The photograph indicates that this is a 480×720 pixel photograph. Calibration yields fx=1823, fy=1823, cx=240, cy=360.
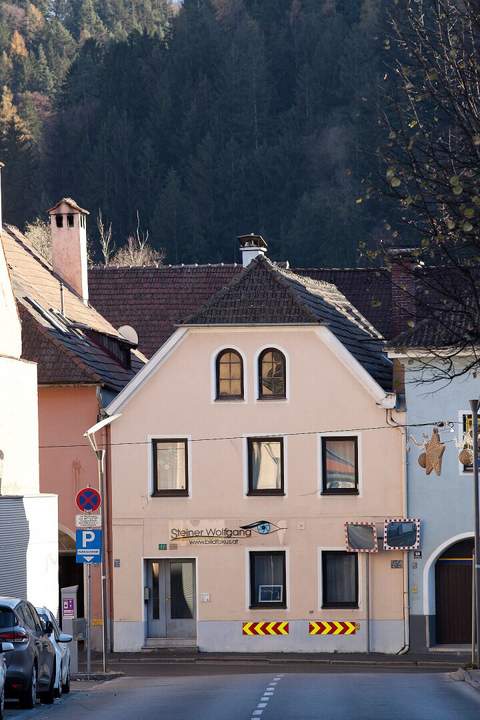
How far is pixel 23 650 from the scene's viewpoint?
25.0 m

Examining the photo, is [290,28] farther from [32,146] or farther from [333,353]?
[333,353]

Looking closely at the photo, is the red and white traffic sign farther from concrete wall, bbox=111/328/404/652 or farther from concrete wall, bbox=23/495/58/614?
concrete wall, bbox=111/328/404/652

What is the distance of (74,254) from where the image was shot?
57.3 metres

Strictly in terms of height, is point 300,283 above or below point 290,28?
below

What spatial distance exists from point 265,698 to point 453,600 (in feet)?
64.0

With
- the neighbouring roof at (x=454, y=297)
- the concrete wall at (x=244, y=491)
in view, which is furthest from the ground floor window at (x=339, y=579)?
the neighbouring roof at (x=454, y=297)

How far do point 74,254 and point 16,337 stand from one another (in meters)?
15.0

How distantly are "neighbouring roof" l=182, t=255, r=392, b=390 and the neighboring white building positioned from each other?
6.69 m

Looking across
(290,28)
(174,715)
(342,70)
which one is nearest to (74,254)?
(174,715)

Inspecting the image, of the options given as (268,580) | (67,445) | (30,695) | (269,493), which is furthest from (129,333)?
(30,695)

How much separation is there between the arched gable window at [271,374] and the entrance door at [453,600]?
6116 millimetres

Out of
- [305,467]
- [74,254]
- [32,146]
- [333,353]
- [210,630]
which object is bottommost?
[210,630]

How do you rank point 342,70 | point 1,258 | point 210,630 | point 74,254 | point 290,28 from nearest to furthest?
point 1,258 < point 210,630 < point 74,254 < point 342,70 < point 290,28

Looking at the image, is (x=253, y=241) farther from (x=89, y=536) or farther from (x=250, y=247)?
(x=89, y=536)
